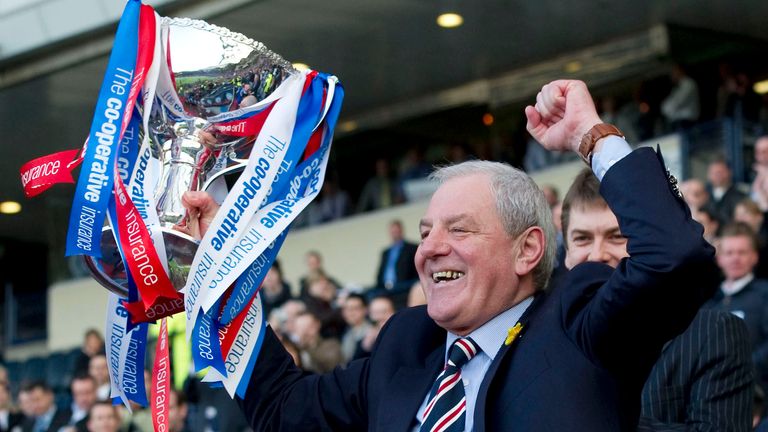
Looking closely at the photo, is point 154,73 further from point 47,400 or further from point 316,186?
point 47,400

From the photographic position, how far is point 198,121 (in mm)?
3170

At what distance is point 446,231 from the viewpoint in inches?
112

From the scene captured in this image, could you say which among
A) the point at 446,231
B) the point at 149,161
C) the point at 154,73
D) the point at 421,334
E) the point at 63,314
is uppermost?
the point at 154,73

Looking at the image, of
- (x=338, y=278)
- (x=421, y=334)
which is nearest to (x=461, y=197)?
(x=421, y=334)

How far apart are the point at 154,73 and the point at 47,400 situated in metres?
7.93

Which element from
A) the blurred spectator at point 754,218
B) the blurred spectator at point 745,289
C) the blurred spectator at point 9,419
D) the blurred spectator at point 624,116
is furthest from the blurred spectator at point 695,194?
the blurred spectator at point 9,419

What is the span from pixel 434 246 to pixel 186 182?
0.67m

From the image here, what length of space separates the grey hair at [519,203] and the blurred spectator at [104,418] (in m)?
6.28

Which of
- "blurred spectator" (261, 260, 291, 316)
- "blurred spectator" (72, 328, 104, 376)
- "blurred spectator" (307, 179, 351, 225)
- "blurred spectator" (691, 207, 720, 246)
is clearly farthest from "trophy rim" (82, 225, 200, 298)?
"blurred spectator" (307, 179, 351, 225)

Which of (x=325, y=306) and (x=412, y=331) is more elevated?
(x=412, y=331)

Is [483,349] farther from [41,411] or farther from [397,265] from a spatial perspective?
[397,265]

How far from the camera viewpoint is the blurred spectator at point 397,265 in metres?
12.3

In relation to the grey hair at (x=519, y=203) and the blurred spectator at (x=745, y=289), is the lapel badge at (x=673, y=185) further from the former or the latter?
the blurred spectator at (x=745, y=289)

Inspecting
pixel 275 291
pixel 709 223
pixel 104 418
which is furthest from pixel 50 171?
pixel 275 291
